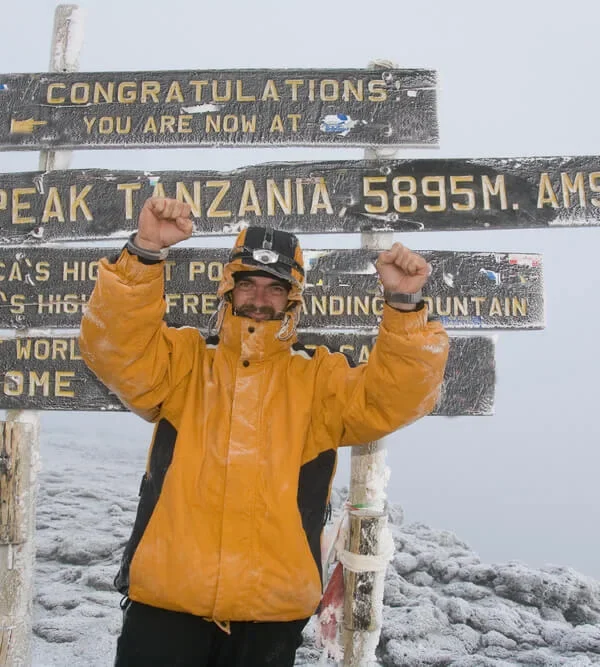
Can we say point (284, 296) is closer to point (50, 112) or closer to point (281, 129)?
point (281, 129)

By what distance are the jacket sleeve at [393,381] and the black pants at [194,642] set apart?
746mm

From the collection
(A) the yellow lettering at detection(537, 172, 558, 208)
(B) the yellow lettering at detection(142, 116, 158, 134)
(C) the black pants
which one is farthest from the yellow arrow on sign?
(A) the yellow lettering at detection(537, 172, 558, 208)

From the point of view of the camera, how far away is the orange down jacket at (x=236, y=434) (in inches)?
76.0

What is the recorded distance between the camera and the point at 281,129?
10.6ft

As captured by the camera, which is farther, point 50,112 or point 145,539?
point 50,112

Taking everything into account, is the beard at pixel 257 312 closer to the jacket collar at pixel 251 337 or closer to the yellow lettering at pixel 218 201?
the jacket collar at pixel 251 337

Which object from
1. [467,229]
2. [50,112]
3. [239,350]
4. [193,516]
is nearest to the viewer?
[193,516]

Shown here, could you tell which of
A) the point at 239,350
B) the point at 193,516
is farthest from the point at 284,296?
the point at 193,516

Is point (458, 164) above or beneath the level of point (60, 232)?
above

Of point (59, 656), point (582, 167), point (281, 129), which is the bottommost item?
point (59, 656)

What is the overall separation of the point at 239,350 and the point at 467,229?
60.9 inches

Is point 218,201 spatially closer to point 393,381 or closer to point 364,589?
point 393,381

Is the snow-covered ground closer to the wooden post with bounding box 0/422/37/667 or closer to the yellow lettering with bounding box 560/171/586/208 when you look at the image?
the wooden post with bounding box 0/422/37/667

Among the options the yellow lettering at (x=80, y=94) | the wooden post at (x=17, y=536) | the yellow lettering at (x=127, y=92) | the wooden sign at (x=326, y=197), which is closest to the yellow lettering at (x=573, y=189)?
the wooden sign at (x=326, y=197)
